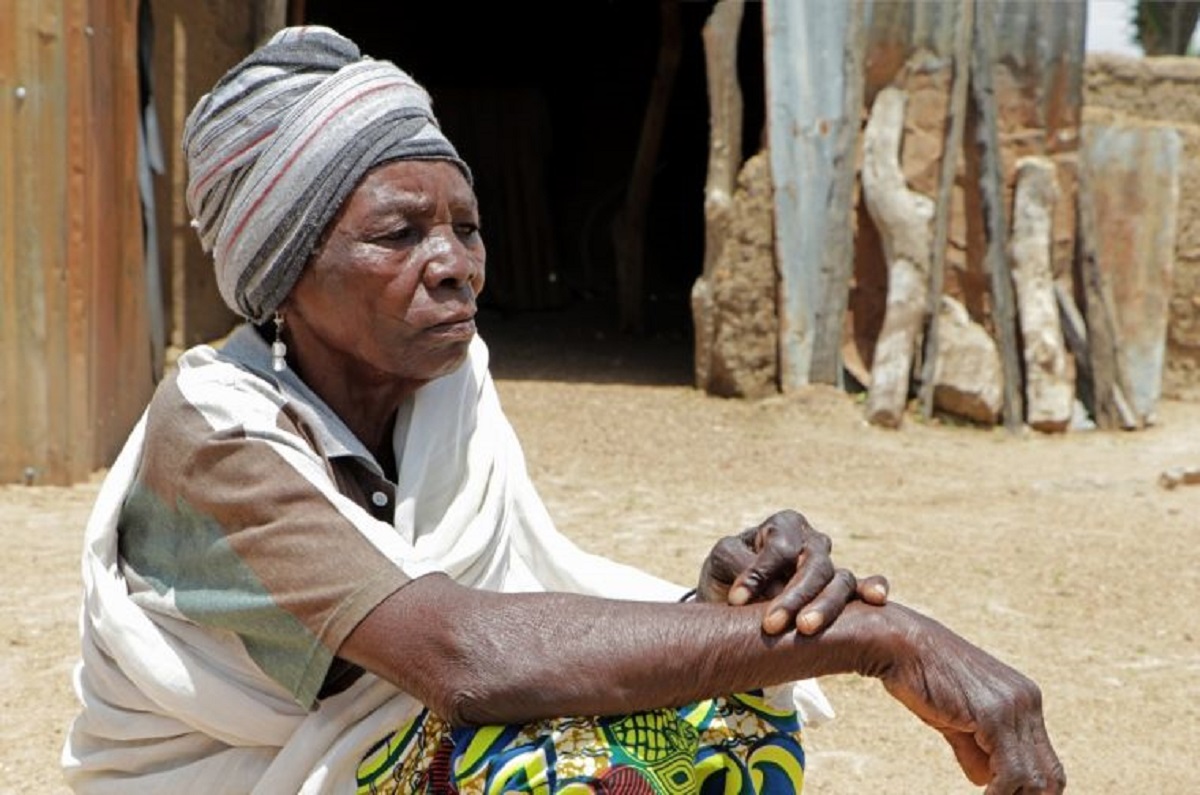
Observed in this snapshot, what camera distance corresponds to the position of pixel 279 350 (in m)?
2.17

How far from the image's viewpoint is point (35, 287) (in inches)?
221

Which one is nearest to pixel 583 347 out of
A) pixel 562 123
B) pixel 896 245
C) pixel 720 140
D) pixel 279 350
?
pixel 720 140

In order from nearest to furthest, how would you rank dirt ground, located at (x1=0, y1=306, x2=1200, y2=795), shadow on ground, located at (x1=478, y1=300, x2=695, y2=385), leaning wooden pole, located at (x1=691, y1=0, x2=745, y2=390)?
dirt ground, located at (x1=0, y1=306, x2=1200, y2=795), leaning wooden pole, located at (x1=691, y1=0, x2=745, y2=390), shadow on ground, located at (x1=478, y1=300, x2=695, y2=385)

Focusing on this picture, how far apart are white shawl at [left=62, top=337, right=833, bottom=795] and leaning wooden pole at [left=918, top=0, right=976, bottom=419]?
5591 mm

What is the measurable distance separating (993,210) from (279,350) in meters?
6.06

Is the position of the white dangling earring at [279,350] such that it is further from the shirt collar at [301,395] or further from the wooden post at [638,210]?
the wooden post at [638,210]

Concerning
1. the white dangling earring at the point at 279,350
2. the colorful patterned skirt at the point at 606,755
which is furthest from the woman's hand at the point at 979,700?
the white dangling earring at the point at 279,350

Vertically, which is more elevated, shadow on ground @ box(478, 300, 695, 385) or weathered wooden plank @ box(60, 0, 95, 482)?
weathered wooden plank @ box(60, 0, 95, 482)

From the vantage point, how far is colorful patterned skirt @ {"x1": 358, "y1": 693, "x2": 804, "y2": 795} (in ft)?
6.05

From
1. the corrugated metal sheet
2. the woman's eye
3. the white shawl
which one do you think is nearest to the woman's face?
the woman's eye

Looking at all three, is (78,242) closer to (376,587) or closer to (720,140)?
(720,140)

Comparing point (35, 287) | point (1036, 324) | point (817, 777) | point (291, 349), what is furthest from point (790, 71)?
point (291, 349)

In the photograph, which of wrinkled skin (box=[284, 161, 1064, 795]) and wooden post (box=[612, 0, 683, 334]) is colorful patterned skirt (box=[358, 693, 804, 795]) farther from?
wooden post (box=[612, 0, 683, 334])

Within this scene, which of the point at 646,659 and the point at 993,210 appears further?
the point at 993,210
